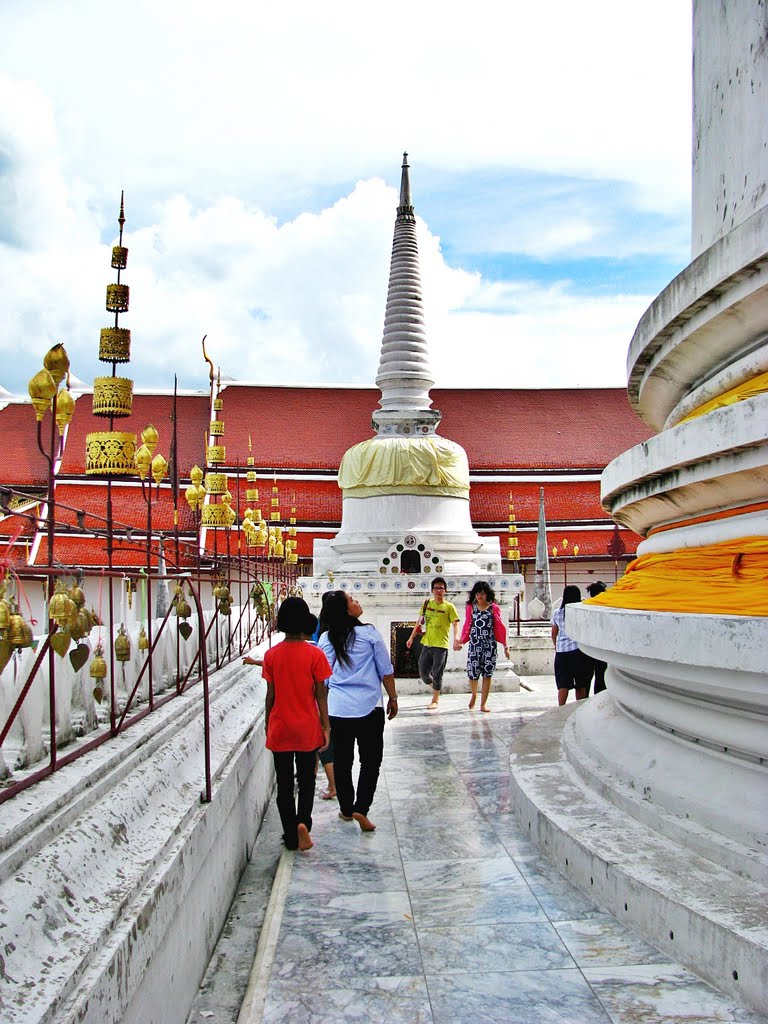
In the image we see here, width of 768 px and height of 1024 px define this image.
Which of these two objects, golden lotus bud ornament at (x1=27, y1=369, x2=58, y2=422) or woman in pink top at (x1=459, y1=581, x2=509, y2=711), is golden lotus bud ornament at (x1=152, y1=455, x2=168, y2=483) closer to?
golden lotus bud ornament at (x1=27, y1=369, x2=58, y2=422)

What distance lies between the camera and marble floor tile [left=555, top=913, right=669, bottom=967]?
3113mm

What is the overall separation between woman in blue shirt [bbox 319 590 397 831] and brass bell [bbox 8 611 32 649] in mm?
2431

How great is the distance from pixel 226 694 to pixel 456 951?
2.95 m

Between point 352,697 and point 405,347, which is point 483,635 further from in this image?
point 405,347

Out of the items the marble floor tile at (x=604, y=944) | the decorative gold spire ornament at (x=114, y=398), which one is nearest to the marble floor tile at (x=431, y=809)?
the marble floor tile at (x=604, y=944)

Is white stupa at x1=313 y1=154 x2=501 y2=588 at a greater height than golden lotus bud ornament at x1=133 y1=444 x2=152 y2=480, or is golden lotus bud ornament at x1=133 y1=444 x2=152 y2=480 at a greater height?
white stupa at x1=313 y1=154 x2=501 y2=588

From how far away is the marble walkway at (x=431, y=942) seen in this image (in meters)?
2.87

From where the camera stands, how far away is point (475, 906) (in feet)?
12.1

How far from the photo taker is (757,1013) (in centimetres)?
271

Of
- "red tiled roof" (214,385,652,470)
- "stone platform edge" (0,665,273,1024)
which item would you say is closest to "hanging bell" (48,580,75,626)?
"stone platform edge" (0,665,273,1024)

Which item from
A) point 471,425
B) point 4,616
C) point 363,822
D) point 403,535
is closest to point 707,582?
point 363,822

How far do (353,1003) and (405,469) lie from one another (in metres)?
15.4

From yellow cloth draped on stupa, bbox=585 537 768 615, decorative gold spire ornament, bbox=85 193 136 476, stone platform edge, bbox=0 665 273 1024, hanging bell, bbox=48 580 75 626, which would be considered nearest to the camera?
stone platform edge, bbox=0 665 273 1024

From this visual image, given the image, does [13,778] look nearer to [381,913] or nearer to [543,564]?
[381,913]
